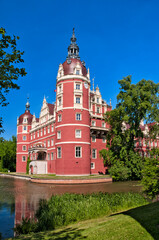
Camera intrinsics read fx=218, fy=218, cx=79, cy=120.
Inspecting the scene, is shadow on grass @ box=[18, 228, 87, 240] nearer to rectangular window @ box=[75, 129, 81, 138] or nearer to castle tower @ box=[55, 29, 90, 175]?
castle tower @ box=[55, 29, 90, 175]

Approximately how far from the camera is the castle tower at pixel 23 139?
64.8 meters

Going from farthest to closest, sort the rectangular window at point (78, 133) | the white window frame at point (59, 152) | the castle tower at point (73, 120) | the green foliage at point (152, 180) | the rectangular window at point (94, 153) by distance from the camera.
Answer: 1. the rectangular window at point (94, 153)
2. the white window frame at point (59, 152)
3. the rectangular window at point (78, 133)
4. the castle tower at point (73, 120)
5. the green foliage at point (152, 180)

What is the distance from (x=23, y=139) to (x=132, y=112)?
1552 inches

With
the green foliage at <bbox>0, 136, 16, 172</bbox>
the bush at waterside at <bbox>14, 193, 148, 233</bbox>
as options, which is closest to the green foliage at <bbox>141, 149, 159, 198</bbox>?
the bush at waterside at <bbox>14, 193, 148, 233</bbox>

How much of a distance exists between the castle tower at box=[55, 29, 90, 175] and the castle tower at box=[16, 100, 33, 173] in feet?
90.2

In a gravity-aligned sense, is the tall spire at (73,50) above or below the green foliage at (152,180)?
above

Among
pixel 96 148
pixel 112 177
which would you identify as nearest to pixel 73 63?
pixel 96 148

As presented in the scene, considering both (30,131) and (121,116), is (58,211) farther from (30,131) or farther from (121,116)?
(30,131)

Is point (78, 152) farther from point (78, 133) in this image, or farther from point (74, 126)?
point (74, 126)

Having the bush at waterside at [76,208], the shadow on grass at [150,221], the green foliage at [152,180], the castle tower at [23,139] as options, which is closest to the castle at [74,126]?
the castle tower at [23,139]

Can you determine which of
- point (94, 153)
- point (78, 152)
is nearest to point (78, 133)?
point (78, 152)

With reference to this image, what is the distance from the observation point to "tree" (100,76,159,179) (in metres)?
36.0

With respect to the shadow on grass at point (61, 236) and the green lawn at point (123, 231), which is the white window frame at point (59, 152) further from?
the shadow on grass at point (61, 236)

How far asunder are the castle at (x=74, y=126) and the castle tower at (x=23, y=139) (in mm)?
14756
